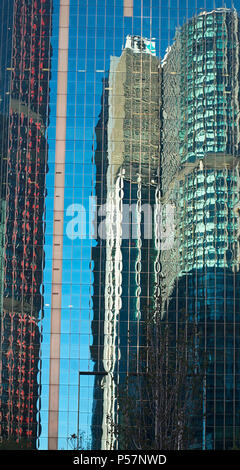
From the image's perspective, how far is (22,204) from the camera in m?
55.8

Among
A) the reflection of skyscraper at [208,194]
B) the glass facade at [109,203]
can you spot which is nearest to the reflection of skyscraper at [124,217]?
the glass facade at [109,203]

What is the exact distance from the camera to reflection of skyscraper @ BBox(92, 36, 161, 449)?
54000 mm

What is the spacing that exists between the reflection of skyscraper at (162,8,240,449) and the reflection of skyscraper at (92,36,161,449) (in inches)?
54.6

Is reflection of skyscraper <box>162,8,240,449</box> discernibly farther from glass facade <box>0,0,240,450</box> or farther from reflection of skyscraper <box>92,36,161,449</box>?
reflection of skyscraper <box>92,36,161,449</box>

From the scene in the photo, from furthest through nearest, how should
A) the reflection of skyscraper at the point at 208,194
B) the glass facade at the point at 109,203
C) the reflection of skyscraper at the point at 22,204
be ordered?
the reflection of skyscraper at the point at 208,194, the reflection of skyscraper at the point at 22,204, the glass facade at the point at 109,203

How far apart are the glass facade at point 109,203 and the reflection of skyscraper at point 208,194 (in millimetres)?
92

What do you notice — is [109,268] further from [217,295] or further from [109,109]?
[109,109]

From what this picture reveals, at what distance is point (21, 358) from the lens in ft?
178

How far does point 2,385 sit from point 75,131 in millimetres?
20562

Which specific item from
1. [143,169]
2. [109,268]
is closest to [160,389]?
[109,268]

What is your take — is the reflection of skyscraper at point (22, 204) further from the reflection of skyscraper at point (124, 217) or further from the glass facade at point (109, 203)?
the reflection of skyscraper at point (124, 217)

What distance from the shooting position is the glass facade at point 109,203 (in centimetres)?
5397
